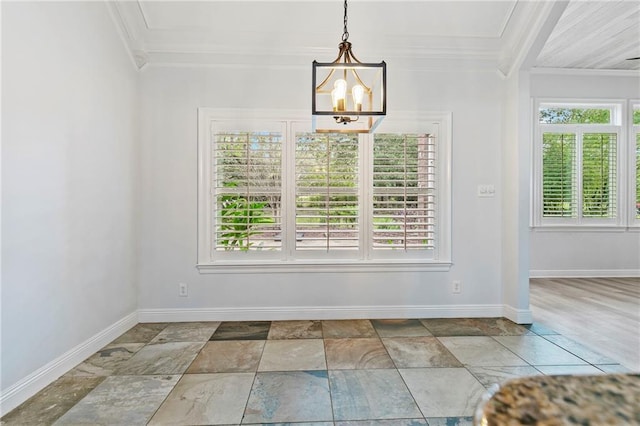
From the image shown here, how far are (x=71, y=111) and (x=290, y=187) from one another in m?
1.96

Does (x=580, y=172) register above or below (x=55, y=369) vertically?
above

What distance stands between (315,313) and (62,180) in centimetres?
256

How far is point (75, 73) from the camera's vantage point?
2.46 meters

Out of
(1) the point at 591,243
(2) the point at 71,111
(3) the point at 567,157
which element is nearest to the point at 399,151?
(2) the point at 71,111

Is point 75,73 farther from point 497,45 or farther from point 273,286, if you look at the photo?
point 497,45

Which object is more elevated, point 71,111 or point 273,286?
point 71,111

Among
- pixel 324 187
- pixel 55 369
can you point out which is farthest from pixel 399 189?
pixel 55 369

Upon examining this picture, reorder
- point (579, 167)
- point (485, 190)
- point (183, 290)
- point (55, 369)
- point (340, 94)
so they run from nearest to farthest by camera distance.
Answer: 1. point (340, 94)
2. point (55, 369)
3. point (183, 290)
4. point (485, 190)
5. point (579, 167)

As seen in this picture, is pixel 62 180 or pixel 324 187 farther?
pixel 324 187

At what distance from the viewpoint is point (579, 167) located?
17.2 feet

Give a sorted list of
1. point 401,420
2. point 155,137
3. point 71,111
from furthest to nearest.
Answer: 1. point 155,137
2. point 71,111
3. point 401,420

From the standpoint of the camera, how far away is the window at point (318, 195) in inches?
134

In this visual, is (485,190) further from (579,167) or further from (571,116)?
(571,116)

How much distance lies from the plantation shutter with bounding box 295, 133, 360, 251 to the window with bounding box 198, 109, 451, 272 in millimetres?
11
